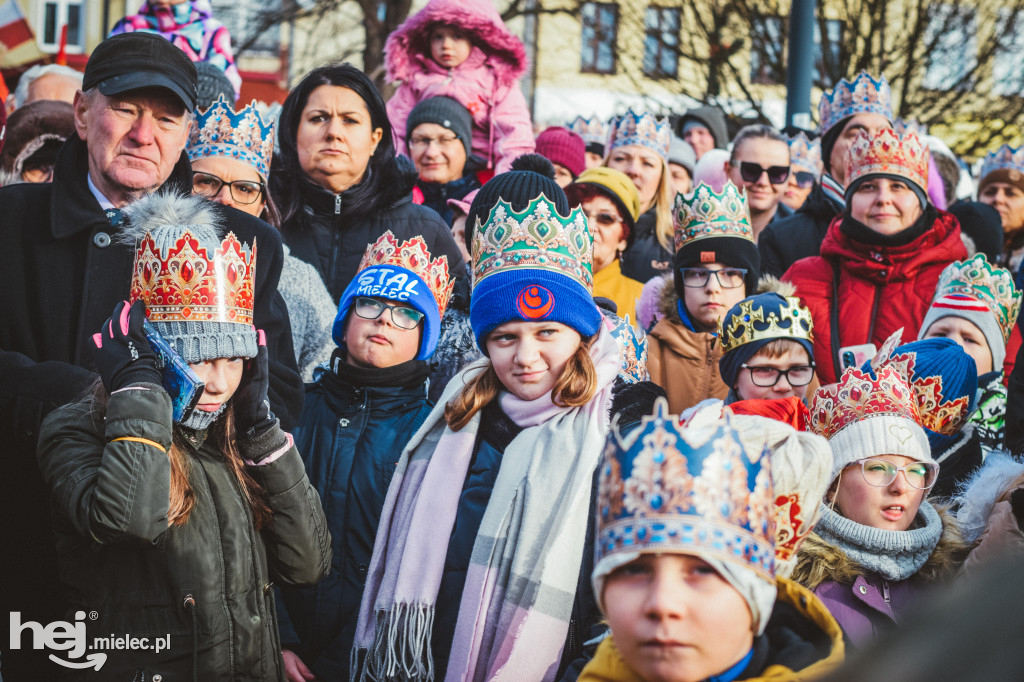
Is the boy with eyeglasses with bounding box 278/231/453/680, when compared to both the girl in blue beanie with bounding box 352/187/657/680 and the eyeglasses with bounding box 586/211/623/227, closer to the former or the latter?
the girl in blue beanie with bounding box 352/187/657/680

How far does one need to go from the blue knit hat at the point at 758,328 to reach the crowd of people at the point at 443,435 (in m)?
0.01

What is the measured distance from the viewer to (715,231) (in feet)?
19.1

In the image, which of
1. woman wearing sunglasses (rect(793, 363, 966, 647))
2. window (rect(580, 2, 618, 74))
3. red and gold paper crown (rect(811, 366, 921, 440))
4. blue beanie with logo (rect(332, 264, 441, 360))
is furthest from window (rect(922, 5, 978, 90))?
woman wearing sunglasses (rect(793, 363, 966, 647))

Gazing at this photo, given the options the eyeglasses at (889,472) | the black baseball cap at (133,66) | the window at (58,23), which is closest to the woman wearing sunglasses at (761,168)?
the eyeglasses at (889,472)

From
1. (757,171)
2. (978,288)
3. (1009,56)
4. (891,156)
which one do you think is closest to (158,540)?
(978,288)

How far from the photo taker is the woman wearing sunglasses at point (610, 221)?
239 inches

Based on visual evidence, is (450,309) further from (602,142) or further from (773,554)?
(602,142)

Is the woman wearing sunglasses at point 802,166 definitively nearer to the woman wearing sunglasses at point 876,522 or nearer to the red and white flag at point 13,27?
the woman wearing sunglasses at point 876,522

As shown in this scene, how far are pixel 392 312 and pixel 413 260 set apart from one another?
11.2 inches

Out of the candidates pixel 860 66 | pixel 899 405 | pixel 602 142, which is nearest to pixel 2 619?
pixel 899 405

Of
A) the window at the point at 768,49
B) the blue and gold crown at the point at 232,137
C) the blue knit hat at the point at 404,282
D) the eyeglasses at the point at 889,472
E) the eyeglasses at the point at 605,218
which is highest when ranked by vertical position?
the window at the point at 768,49

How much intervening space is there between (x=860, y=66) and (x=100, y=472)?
13521mm

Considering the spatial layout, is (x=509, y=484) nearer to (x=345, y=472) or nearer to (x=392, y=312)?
(x=345, y=472)

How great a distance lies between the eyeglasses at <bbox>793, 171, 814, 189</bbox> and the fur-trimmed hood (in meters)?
5.14
